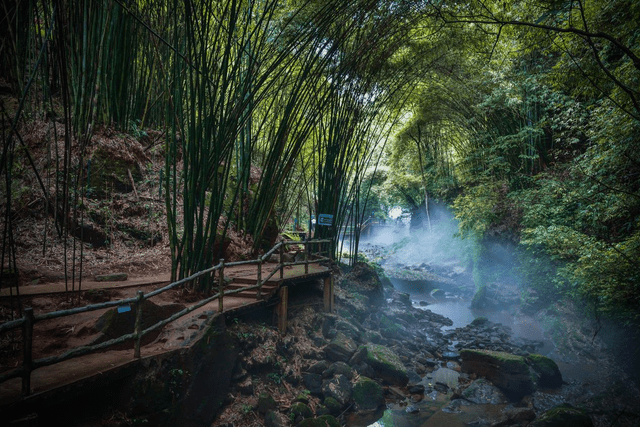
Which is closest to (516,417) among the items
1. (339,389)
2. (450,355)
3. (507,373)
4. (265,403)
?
(507,373)

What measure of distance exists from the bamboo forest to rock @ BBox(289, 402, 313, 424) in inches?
0.9

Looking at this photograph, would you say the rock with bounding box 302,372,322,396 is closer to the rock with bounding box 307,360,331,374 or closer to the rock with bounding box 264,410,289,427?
the rock with bounding box 307,360,331,374

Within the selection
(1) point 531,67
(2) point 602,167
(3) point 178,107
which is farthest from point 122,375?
(1) point 531,67

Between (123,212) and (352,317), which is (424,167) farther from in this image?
(123,212)

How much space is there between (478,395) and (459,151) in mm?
9661

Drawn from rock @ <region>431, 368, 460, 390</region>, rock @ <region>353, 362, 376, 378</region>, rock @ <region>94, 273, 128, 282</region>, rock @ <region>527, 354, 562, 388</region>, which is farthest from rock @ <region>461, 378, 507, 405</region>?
rock @ <region>94, 273, 128, 282</region>

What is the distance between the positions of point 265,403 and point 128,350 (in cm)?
147

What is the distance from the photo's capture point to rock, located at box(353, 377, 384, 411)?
4.06 m

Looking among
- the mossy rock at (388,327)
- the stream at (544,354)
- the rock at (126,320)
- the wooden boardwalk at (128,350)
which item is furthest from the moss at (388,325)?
the rock at (126,320)

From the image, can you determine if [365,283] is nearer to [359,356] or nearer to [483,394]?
[359,356]

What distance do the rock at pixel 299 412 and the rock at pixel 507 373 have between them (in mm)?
3104

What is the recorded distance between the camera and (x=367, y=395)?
162 inches

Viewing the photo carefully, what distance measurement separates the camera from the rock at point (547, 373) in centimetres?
494

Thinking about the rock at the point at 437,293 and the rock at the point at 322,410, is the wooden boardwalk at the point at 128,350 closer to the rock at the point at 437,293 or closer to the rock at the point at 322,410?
the rock at the point at 322,410
